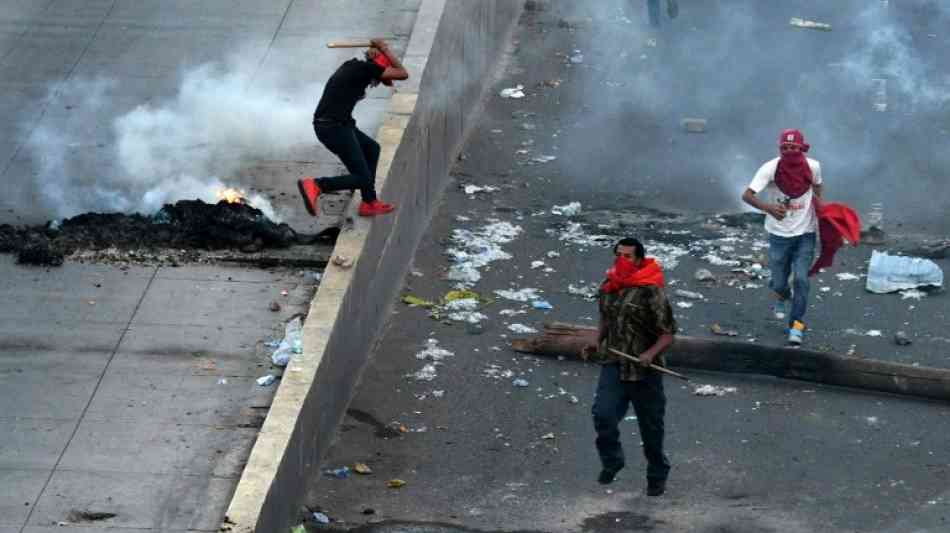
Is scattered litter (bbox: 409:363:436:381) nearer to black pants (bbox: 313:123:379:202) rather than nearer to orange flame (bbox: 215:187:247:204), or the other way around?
black pants (bbox: 313:123:379:202)

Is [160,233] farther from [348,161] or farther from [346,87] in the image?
[346,87]

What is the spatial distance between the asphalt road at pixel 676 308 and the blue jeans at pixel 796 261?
0.35m

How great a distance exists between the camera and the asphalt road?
9.57 metres

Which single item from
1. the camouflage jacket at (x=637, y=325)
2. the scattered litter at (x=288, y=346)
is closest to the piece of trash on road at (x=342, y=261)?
the scattered litter at (x=288, y=346)

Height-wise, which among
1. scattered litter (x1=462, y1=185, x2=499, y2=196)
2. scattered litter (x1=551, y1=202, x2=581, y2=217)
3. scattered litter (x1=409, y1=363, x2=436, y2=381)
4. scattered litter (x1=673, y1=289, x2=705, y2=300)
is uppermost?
scattered litter (x1=673, y1=289, x2=705, y2=300)

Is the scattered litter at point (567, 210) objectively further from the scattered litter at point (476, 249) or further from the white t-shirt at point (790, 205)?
the white t-shirt at point (790, 205)

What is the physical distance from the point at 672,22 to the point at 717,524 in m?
9.94

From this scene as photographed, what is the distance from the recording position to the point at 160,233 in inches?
458

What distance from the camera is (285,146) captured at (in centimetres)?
1302

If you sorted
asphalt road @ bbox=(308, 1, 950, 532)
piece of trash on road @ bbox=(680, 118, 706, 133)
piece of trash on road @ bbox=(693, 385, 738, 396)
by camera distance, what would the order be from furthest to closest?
piece of trash on road @ bbox=(680, 118, 706, 133) → piece of trash on road @ bbox=(693, 385, 738, 396) → asphalt road @ bbox=(308, 1, 950, 532)

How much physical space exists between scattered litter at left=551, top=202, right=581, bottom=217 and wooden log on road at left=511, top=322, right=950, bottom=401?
2687mm

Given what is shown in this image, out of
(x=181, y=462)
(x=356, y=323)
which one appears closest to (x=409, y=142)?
(x=356, y=323)

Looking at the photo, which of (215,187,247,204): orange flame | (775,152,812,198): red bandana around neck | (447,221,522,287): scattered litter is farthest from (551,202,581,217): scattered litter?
(775,152,812,198): red bandana around neck

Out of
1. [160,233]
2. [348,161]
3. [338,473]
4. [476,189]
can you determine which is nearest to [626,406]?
[338,473]
